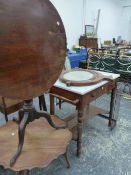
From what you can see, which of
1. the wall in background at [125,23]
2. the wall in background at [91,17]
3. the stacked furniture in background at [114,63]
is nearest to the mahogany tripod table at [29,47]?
the stacked furniture in background at [114,63]

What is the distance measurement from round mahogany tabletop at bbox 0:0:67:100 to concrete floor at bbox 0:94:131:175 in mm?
878

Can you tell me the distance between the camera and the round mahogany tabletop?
35.2 inches

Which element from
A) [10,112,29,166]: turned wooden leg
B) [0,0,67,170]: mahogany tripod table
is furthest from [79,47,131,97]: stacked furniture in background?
[10,112,29,166]: turned wooden leg

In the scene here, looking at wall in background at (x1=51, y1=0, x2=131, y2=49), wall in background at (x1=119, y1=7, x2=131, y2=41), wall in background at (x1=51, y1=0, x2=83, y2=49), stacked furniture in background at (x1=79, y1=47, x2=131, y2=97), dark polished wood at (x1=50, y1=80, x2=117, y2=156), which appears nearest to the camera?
dark polished wood at (x1=50, y1=80, x2=117, y2=156)

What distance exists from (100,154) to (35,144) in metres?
0.77

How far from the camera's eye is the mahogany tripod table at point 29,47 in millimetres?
896

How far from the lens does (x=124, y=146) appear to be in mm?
1882

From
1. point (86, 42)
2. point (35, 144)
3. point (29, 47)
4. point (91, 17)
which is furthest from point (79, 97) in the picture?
point (91, 17)

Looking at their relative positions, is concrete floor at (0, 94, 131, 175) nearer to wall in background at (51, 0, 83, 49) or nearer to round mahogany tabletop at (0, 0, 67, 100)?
round mahogany tabletop at (0, 0, 67, 100)

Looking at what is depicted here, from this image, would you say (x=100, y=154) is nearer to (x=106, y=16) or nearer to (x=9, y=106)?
(x=9, y=106)

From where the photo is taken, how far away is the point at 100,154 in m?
1.77

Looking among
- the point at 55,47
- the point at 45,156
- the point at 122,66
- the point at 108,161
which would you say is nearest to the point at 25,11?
the point at 55,47

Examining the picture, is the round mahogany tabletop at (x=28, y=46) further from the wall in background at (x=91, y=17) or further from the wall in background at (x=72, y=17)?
the wall in background at (x=72, y=17)

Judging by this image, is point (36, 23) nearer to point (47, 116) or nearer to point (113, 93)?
point (47, 116)
